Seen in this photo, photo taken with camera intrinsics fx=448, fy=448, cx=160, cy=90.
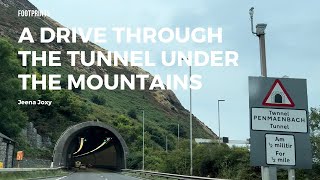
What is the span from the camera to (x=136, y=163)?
70062mm

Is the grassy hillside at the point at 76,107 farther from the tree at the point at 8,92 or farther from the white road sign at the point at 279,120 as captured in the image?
the white road sign at the point at 279,120

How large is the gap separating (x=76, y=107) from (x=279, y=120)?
9040cm

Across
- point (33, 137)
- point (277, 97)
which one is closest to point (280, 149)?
point (277, 97)

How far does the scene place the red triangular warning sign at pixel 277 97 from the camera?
7312mm

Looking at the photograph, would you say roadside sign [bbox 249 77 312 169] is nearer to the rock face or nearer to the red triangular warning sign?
the red triangular warning sign

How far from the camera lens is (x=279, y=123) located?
7.18 m

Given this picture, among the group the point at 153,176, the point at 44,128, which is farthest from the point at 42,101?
the point at 153,176

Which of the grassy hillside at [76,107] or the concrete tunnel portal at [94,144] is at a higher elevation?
the grassy hillside at [76,107]

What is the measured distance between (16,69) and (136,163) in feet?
75.5

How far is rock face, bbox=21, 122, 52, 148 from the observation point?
7438cm

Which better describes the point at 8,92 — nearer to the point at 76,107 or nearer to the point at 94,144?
the point at 94,144

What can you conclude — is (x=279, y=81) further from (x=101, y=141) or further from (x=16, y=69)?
(x=101, y=141)

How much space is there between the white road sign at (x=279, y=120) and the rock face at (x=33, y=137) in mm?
69870

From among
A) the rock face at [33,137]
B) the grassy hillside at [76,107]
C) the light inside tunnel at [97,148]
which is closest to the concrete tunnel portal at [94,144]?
the light inside tunnel at [97,148]
